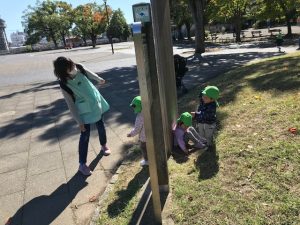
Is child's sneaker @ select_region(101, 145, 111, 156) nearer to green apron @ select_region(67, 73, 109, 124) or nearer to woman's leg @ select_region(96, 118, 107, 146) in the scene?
woman's leg @ select_region(96, 118, 107, 146)

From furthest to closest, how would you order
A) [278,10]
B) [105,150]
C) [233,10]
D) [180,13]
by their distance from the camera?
[180,13]
[233,10]
[278,10]
[105,150]

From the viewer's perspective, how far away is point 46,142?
6.10 m

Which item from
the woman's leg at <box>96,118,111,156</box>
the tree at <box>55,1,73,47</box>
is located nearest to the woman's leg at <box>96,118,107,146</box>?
the woman's leg at <box>96,118,111,156</box>

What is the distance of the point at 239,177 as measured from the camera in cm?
361

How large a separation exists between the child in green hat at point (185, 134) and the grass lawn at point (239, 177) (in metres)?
0.17

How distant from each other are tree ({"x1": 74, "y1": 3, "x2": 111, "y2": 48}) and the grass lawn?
64270 mm

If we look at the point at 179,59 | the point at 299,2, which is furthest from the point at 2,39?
the point at 179,59

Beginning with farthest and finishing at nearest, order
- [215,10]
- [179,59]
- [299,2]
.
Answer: [215,10], [299,2], [179,59]

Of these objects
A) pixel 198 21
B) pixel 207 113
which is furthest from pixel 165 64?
pixel 198 21

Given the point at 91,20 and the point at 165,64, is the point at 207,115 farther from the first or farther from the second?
the point at 91,20

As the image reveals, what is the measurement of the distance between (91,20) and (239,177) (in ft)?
229

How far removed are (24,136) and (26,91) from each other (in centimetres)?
673

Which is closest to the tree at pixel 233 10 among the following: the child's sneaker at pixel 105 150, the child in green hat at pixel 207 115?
Result: the child's sneaker at pixel 105 150

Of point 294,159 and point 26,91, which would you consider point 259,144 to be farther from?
point 26,91
